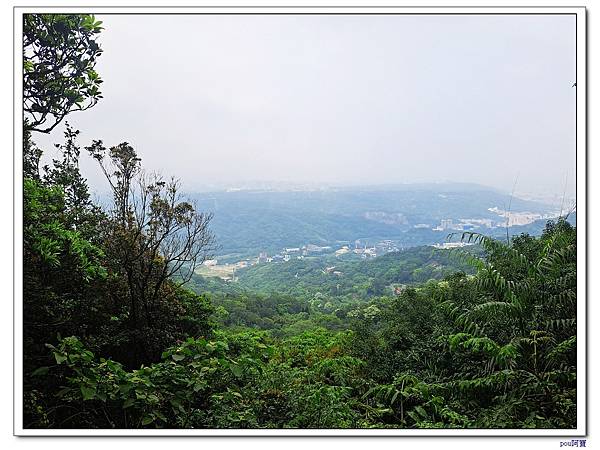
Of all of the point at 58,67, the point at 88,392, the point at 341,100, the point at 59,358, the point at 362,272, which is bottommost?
the point at 88,392

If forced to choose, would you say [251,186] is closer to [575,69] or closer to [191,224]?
[191,224]

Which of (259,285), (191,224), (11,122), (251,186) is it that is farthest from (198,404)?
(11,122)

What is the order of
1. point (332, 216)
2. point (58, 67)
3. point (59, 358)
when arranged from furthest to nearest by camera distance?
point (332, 216)
point (58, 67)
point (59, 358)

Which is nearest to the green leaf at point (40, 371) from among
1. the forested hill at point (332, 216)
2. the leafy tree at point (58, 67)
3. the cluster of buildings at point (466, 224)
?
the forested hill at point (332, 216)

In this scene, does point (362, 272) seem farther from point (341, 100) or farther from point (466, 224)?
point (341, 100)

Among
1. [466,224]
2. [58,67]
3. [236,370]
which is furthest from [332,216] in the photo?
[58,67]

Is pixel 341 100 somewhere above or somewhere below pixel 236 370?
above
